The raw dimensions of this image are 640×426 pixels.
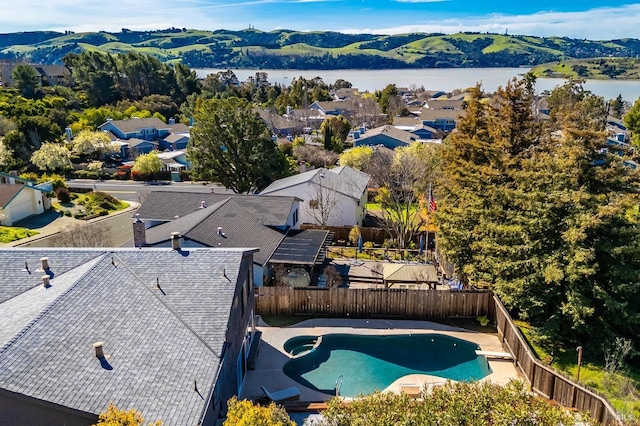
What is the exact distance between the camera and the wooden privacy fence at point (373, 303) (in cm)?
2552

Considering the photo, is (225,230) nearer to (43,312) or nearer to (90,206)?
(43,312)

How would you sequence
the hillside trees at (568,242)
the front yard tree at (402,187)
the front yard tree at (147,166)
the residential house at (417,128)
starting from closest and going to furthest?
the hillside trees at (568,242)
the front yard tree at (402,187)
the front yard tree at (147,166)
the residential house at (417,128)

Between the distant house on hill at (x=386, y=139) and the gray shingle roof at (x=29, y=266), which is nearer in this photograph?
the gray shingle roof at (x=29, y=266)

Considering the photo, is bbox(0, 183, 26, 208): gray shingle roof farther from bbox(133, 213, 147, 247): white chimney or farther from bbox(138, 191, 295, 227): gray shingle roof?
bbox(133, 213, 147, 247): white chimney

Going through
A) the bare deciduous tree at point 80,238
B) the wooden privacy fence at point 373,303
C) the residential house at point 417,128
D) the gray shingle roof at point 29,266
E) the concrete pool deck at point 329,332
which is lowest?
the concrete pool deck at point 329,332

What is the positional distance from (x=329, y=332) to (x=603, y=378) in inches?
482

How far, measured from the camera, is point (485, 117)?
35.1 metres

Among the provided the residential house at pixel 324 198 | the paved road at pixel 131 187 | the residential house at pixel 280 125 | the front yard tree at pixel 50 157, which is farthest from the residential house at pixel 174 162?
the residential house at pixel 324 198

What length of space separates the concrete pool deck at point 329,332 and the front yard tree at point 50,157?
176 ft

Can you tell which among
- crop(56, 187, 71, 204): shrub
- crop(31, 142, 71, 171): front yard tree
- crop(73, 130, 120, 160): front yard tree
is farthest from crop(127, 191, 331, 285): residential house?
crop(73, 130, 120, 160): front yard tree

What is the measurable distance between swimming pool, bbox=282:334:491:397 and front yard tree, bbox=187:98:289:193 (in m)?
27.2

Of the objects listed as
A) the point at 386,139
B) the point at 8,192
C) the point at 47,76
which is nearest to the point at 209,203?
the point at 8,192

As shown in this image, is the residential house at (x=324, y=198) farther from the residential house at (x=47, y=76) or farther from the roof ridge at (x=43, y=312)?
the residential house at (x=47, y=76)

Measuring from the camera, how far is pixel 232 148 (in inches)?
1891
